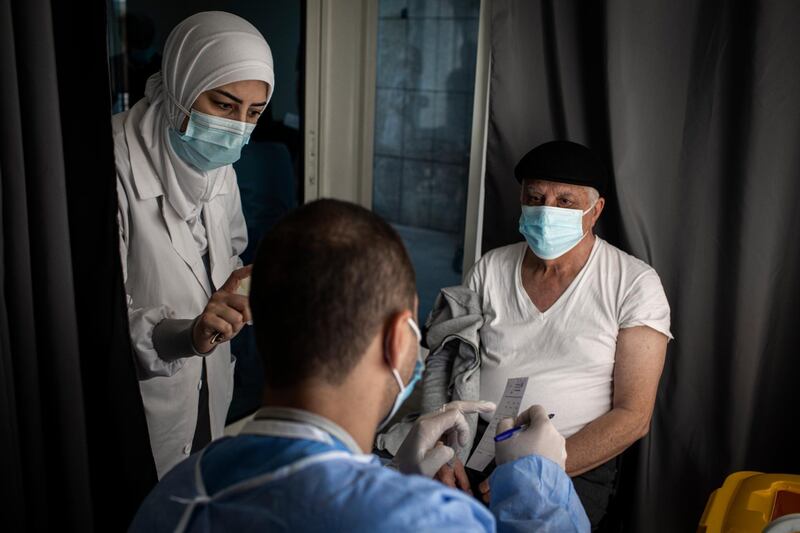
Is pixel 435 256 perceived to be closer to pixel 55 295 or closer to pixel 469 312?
pixel 469 312

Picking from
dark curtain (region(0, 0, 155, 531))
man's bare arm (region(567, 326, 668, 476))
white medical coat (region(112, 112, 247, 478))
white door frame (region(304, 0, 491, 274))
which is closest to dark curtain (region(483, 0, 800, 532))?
man's bare arm (region(567, 326, 668, 476))

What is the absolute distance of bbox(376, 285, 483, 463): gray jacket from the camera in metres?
2.10

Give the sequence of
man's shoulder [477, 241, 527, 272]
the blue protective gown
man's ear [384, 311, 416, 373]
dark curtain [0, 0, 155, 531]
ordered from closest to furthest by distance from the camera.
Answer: the blue protective gown, man's ear [384, 311, 416, 373], dark curtain [0, 0, 155, 531], man's shoulder [477, 241, 527, 272]

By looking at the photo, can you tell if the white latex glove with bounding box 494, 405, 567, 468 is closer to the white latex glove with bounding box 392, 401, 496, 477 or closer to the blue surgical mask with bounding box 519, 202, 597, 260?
the white latex glove with bounding box 392, 401, 496, 477

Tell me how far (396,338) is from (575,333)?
121cm

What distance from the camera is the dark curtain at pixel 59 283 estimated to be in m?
1.18

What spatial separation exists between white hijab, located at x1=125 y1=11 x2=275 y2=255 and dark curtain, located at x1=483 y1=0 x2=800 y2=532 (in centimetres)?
99

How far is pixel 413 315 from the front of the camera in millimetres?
1036

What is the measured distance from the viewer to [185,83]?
1.75 metres

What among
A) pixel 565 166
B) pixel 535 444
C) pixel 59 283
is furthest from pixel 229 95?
pixel 535 444

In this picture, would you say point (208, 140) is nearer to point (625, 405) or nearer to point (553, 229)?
point (553, 229)

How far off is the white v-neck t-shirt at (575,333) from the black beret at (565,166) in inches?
8.9

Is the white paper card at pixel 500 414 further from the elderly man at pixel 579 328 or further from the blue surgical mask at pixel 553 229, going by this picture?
the blue surgical mask at pixel 553 229

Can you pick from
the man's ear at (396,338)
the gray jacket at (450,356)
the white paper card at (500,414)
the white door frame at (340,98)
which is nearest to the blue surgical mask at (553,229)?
the gray jacket at (450,356)
